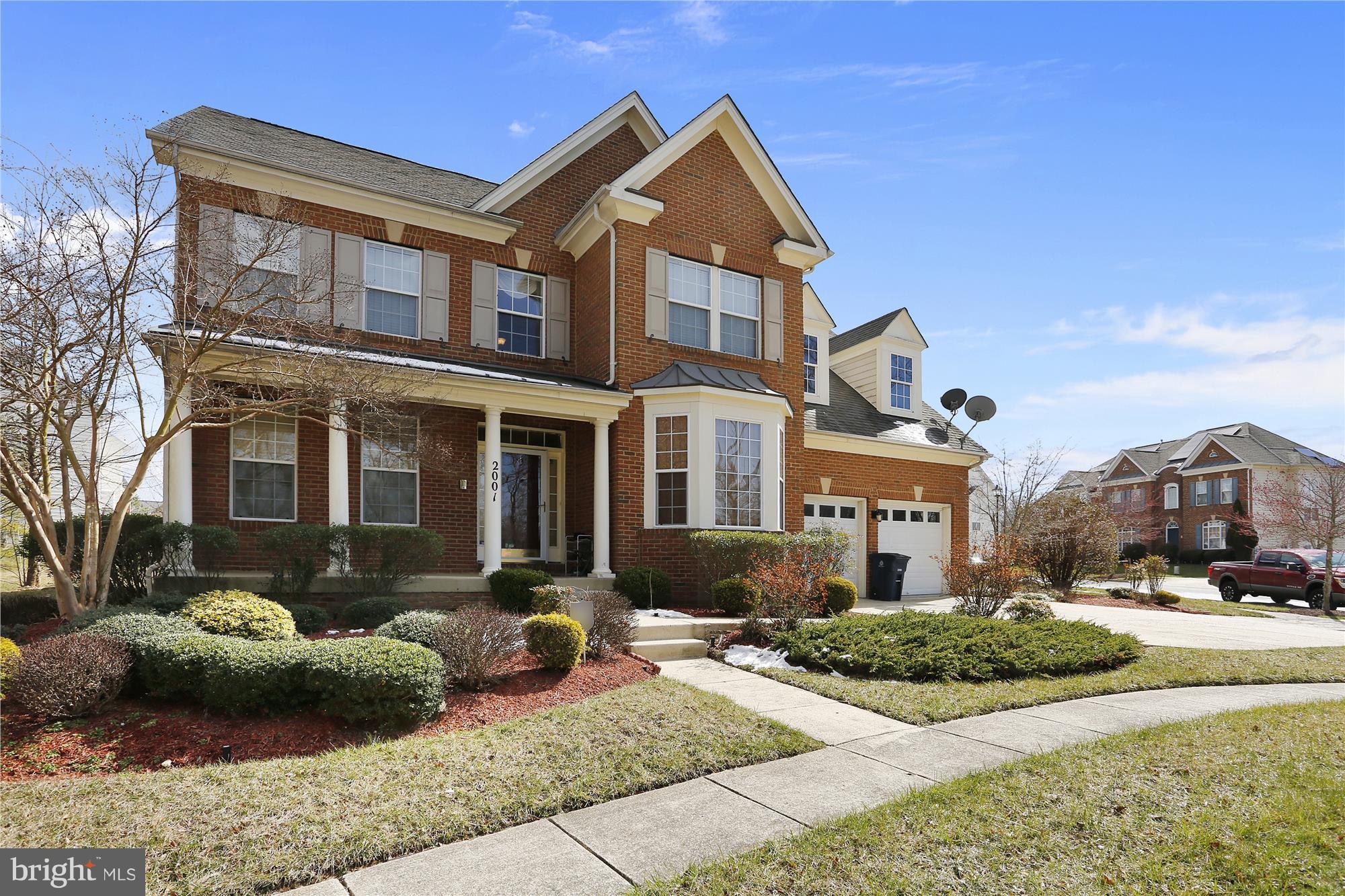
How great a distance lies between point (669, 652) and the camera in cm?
952

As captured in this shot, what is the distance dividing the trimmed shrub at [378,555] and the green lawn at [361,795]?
5.01 m

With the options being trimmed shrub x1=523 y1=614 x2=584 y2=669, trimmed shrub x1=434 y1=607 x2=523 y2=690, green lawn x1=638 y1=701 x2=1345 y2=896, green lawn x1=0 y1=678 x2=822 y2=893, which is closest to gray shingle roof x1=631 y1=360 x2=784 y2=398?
trimmed shrub x1=523 y1=614 x2=584 y2=669

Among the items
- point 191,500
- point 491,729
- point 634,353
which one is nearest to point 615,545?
point 634,353

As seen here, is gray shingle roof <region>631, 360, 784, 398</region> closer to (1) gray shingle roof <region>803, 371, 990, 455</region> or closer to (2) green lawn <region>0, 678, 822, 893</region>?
(1) gray shingle roof <region>803, 371, 990, 455</region>

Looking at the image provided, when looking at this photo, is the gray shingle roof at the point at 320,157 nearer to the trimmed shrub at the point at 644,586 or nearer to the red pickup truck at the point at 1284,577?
the trimmed shrub at the point at 644,586

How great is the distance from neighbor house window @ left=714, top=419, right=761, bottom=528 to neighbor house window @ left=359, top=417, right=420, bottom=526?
16.9ft

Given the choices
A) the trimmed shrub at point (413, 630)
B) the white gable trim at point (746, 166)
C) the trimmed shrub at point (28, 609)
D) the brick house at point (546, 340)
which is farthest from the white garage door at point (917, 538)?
the trimmed shrub at point (28, 609)

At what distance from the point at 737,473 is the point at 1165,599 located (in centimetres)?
1336

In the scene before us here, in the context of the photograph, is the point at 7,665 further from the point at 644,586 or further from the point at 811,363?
the point at 811,363

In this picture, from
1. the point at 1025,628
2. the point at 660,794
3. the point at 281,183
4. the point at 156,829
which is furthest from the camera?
the point at 281,183

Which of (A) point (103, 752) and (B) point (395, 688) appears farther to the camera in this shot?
(B) point (395, 688)

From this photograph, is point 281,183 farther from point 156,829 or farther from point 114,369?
point 156,829

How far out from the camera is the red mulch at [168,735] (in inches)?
196

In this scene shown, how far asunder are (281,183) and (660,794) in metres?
11.4
